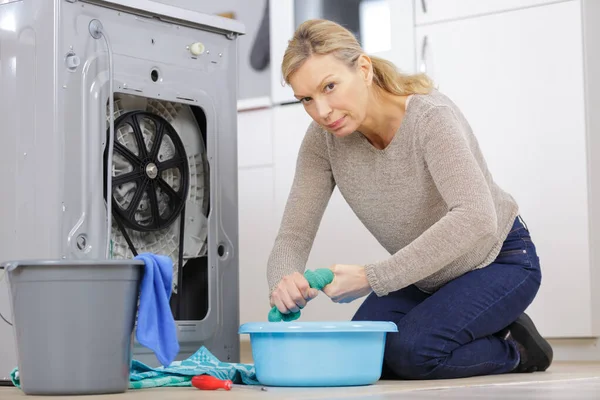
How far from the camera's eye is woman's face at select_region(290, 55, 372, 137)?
1857 mm

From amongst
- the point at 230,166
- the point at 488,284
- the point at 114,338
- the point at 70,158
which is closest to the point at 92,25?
the point at 70,158

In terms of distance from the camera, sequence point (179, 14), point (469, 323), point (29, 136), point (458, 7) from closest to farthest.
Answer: point (469, 323)
point (29, 136)
point (179, 14)
point (458, 7)

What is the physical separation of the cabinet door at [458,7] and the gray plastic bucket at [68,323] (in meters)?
1.70

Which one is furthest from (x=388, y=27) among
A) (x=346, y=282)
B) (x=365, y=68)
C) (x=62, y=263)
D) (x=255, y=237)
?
(x=62, y=263)

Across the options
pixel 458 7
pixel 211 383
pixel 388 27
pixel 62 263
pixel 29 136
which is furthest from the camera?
pixel 388 27

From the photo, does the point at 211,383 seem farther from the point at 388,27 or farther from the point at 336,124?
the point at 388,27

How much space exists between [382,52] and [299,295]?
4.87 feet

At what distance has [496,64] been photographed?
285cm

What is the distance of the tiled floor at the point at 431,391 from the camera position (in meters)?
1.44

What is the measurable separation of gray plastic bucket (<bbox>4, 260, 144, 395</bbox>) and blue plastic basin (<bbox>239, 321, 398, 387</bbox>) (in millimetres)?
284

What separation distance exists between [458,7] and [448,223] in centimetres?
135

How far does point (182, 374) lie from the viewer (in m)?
1.82

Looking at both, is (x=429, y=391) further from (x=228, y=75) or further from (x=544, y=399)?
(x=228, y=75)

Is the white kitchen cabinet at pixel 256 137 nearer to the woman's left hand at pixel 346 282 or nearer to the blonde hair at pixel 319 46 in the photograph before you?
the blonde hair at pixel 319 46
